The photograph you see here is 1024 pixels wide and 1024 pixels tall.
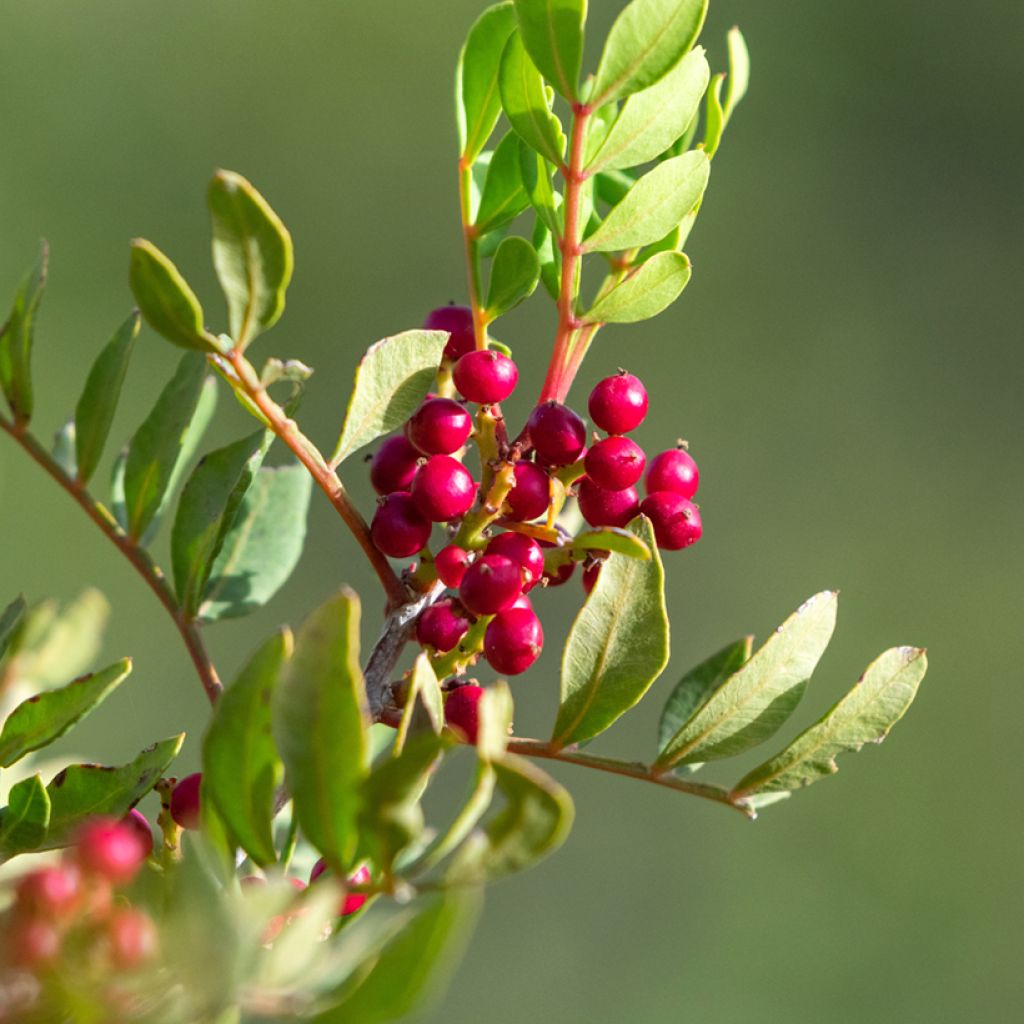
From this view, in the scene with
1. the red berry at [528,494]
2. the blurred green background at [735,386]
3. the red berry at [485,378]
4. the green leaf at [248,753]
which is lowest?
the blurred green background at [735,386]

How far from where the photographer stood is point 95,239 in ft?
21.3

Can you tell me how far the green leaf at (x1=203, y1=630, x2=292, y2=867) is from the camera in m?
0.63

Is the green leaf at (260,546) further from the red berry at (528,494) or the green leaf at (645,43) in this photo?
the green leaf at (645,43)

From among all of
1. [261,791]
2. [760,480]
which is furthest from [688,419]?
[261,791]

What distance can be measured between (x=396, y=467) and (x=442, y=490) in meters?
0.11

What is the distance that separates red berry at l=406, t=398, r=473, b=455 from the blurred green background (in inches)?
156

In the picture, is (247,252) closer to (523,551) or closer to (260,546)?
(523,551)

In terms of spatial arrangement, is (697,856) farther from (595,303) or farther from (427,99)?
(595,303)

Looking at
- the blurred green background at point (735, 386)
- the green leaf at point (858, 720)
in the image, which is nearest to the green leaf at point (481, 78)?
the green leaf at point (858, 720)

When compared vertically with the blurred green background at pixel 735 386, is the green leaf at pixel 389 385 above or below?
above

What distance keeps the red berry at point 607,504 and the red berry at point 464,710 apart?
0.48 feet

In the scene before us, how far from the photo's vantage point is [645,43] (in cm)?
82

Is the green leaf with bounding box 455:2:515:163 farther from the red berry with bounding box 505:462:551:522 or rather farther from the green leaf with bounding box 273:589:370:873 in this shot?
the green leaf with bounding box 273:589:370:873

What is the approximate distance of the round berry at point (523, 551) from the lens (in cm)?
84
